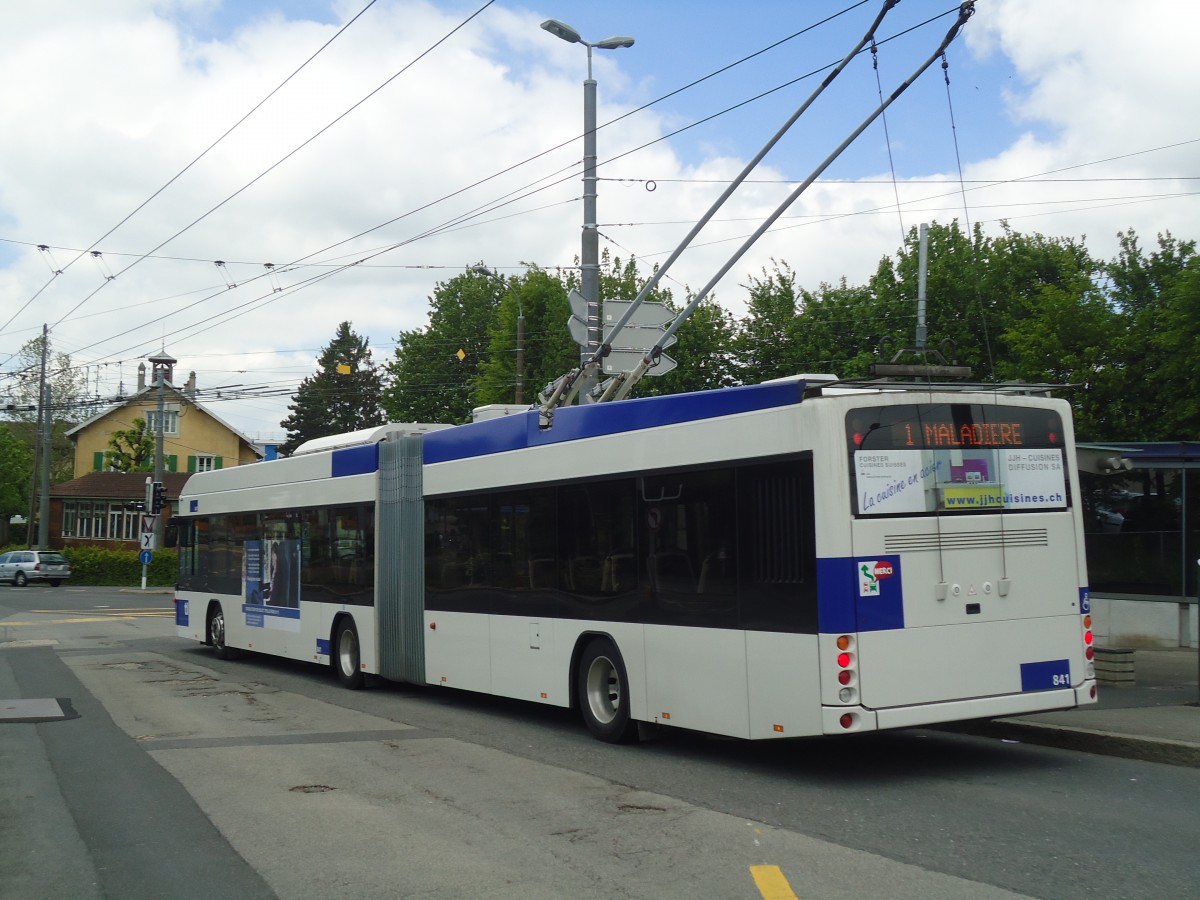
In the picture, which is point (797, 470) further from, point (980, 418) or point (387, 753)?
point (387, 753)

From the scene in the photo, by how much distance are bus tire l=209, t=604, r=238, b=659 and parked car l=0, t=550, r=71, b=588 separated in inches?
1489

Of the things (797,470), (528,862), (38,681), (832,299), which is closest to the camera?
(528,862)

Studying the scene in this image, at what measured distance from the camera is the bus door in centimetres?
875

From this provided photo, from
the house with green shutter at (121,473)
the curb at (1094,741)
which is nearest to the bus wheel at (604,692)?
the curb at (1094,741)

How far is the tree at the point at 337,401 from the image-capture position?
3477 inches

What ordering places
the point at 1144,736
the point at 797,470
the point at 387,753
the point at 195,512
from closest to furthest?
the point at 797,470 < the point at 1144,736 < the point at 387,753 < the point at 195,512

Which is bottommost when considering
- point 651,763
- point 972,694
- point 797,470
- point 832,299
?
point 651,763

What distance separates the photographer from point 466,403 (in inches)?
2591

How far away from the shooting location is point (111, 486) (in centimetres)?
7075

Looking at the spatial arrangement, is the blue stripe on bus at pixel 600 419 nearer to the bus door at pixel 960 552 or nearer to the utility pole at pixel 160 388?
the bus door at pixel 960 552

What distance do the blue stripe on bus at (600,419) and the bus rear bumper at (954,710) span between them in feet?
7.42

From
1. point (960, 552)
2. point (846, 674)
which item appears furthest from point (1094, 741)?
point (846, 674)

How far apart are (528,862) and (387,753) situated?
14.0ft

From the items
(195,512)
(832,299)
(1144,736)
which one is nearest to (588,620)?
(1144,736)
